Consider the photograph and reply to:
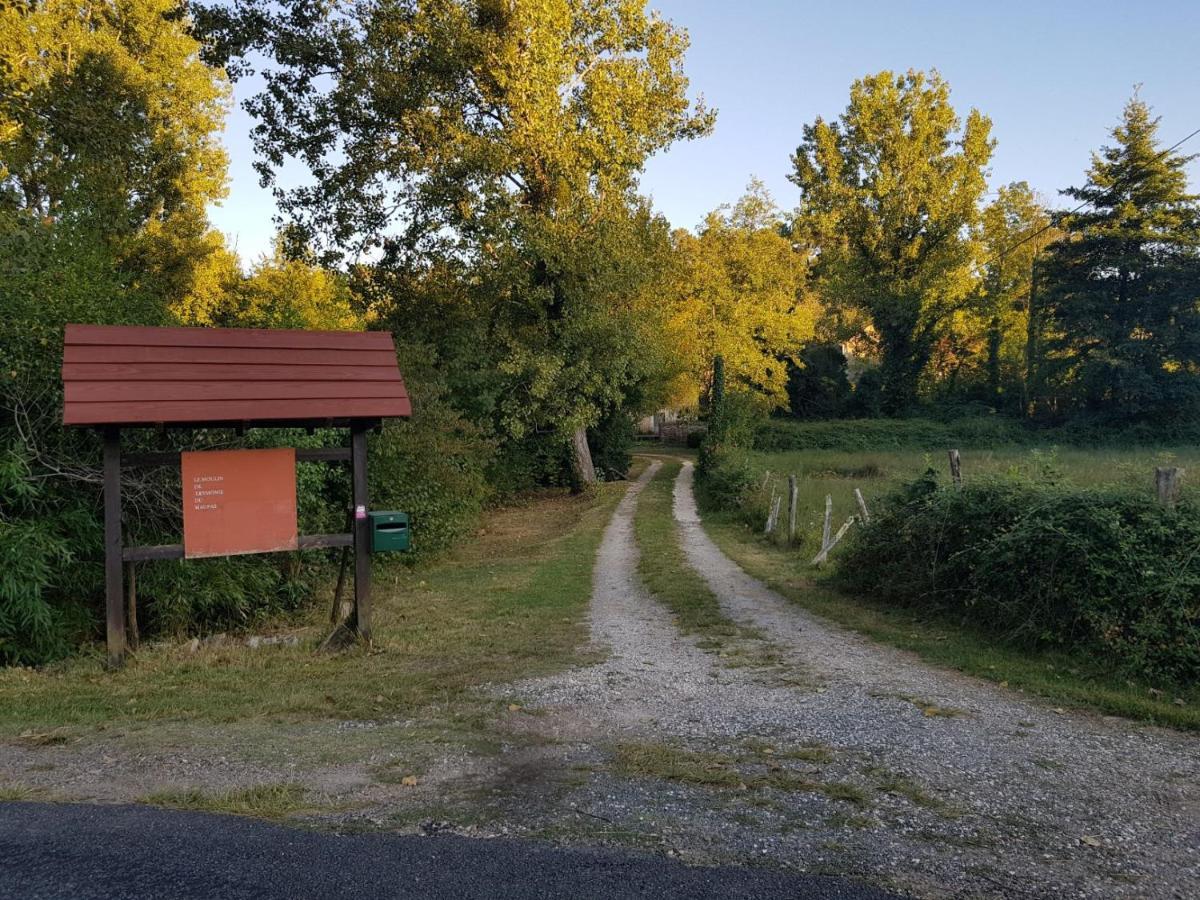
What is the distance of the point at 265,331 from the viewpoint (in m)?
8.27

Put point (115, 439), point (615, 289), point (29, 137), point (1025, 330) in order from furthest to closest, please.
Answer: point (1025, 330) → point (615, 289) → point (29, 137) → point (115, 439)

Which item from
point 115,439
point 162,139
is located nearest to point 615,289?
point 162,139

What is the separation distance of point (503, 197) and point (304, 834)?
66.5 ft

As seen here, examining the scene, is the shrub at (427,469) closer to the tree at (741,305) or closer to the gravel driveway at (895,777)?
the gravel driveway at (895,777)

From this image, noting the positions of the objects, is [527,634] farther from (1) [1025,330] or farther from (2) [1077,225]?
(1) [1025,330]

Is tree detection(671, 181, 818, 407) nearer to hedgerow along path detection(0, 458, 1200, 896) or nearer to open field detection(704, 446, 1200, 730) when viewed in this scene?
open field detection(704, 446, 1200, 730)

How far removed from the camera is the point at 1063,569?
819cm

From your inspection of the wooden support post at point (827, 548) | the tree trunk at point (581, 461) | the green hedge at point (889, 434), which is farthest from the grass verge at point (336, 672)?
the green hedge at point (889, 434)

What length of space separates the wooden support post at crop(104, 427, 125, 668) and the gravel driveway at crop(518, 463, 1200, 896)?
4.05 metres

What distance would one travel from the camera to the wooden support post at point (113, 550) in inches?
296

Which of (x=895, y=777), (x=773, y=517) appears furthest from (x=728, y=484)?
(x=895, y=777)

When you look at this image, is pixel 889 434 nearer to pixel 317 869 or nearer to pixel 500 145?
pixel 500 145

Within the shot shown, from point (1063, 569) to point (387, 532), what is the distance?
723cm

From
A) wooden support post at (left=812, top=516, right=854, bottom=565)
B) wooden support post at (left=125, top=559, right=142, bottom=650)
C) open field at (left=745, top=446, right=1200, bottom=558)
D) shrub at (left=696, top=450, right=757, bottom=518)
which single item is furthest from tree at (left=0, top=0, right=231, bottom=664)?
shrub at (left=696, top=450, right=757, bottom=518)
